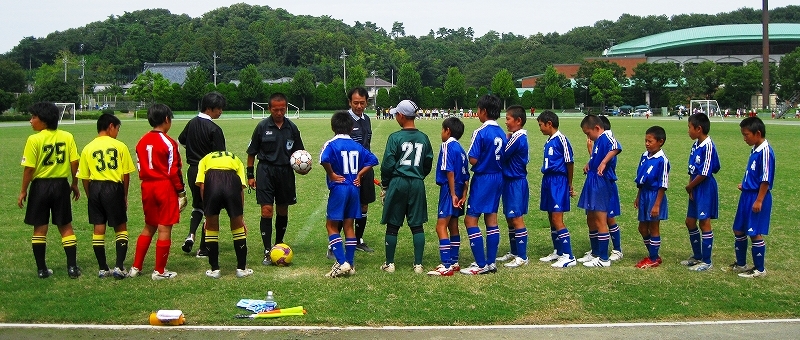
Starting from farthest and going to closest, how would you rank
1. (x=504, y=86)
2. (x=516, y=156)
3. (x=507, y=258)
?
(x=504, y=86), (x=507, y=258), (x=516, y=156)

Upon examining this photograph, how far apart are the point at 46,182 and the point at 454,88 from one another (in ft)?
342

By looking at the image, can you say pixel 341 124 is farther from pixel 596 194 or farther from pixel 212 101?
pixel 596 194

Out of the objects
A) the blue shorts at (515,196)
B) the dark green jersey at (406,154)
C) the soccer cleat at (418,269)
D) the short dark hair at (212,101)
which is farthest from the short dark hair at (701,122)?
the short dark hair at (212,101)

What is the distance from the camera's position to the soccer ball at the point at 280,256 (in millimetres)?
9109

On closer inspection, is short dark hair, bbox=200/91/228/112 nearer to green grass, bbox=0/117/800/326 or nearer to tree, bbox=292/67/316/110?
green grass, bbox=0/117/800/326

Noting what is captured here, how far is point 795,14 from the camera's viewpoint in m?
175

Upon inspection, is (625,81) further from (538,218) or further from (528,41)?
(538,218)

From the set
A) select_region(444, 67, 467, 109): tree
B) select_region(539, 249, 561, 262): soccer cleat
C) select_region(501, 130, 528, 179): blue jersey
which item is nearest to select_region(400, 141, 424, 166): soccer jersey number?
select_region(501, 130, 528, 179): blue jersey

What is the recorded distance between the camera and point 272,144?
9250mm

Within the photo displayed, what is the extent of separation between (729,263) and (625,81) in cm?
10345

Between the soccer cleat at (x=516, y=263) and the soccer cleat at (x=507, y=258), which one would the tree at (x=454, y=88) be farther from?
the soccer cleat at (x=516, y=263)

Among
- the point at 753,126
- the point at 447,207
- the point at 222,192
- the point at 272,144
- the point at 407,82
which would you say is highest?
the point at 407,82

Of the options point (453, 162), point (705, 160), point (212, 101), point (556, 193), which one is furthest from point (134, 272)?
point (705, 160)

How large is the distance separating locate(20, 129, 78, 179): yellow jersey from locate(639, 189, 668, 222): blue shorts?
21.9 feet
